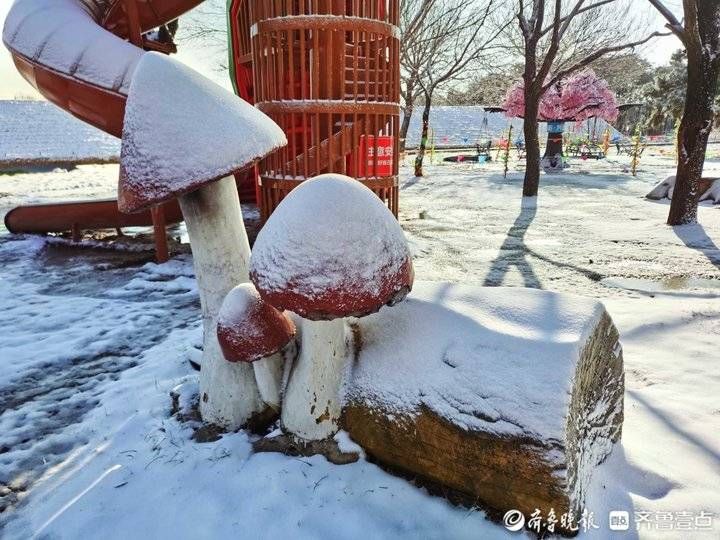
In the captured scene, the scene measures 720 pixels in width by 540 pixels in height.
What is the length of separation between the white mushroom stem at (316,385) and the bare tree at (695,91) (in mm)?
Result: 7390

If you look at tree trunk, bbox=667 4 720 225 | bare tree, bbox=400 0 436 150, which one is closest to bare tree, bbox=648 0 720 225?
tree trunk, bbox=667 4 720 225

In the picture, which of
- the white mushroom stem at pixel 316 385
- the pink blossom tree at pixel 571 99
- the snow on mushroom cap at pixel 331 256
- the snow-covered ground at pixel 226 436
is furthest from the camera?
the pink blossom tree at pixel 571 99

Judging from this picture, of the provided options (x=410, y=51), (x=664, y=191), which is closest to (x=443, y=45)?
(x=410, y=51)

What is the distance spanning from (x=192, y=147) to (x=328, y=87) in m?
3.24

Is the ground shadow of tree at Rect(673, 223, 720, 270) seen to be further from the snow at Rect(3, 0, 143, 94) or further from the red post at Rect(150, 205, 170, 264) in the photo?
the snow at Rect(3, 0, 143, 94)

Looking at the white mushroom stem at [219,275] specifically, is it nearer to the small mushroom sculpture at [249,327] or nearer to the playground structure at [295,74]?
the small mushroom sculpture at [249,327]

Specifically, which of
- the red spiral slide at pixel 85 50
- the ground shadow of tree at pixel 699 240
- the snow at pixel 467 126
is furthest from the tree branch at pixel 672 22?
the snow at pixel 467 126

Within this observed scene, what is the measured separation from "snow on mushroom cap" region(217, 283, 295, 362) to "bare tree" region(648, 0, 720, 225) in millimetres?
7617

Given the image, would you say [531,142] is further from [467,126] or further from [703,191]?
[467,126]

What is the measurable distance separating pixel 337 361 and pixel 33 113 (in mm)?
35106

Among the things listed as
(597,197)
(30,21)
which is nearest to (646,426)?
(30,21)

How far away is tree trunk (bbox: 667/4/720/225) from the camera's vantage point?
700 centimetres

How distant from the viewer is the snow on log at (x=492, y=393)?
1700 mm

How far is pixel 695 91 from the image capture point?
718 cm
